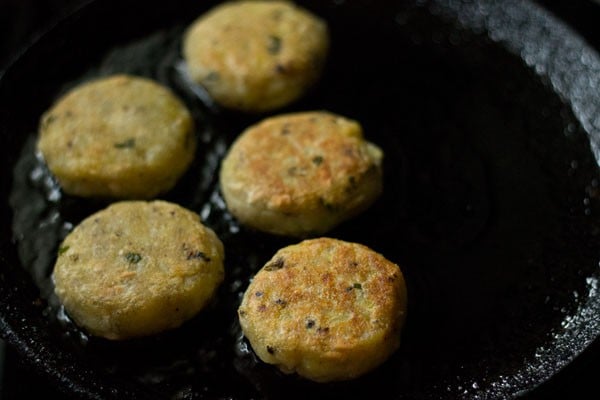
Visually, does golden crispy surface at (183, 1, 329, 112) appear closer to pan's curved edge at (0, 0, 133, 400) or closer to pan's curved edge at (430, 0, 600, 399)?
pan's curved edge at (430, 0, 600, 399)

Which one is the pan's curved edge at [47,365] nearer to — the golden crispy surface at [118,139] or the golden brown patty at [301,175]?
the golden crispy surface at [118,139]

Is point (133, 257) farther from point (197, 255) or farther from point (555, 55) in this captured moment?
point (555, 55)

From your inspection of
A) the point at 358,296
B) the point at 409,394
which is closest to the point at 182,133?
the point at 358,296

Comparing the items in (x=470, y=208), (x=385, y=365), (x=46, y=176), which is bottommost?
(x=46, y=176)

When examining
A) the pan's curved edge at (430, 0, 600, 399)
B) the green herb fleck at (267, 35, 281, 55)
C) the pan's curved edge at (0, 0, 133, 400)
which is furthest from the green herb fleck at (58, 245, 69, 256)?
the pan's curved edge at (430, 0, 600, 399)

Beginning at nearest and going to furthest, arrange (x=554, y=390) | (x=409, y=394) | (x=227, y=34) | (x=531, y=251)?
(x=409, y=394)
(x=554, y=390)
(x=531, y=251)
(x=227, y=34)

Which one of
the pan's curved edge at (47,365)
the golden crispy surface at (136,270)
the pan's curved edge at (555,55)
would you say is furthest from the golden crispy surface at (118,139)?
the pan's curved edge at (555,55)

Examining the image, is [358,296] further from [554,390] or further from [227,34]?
[227,34]
